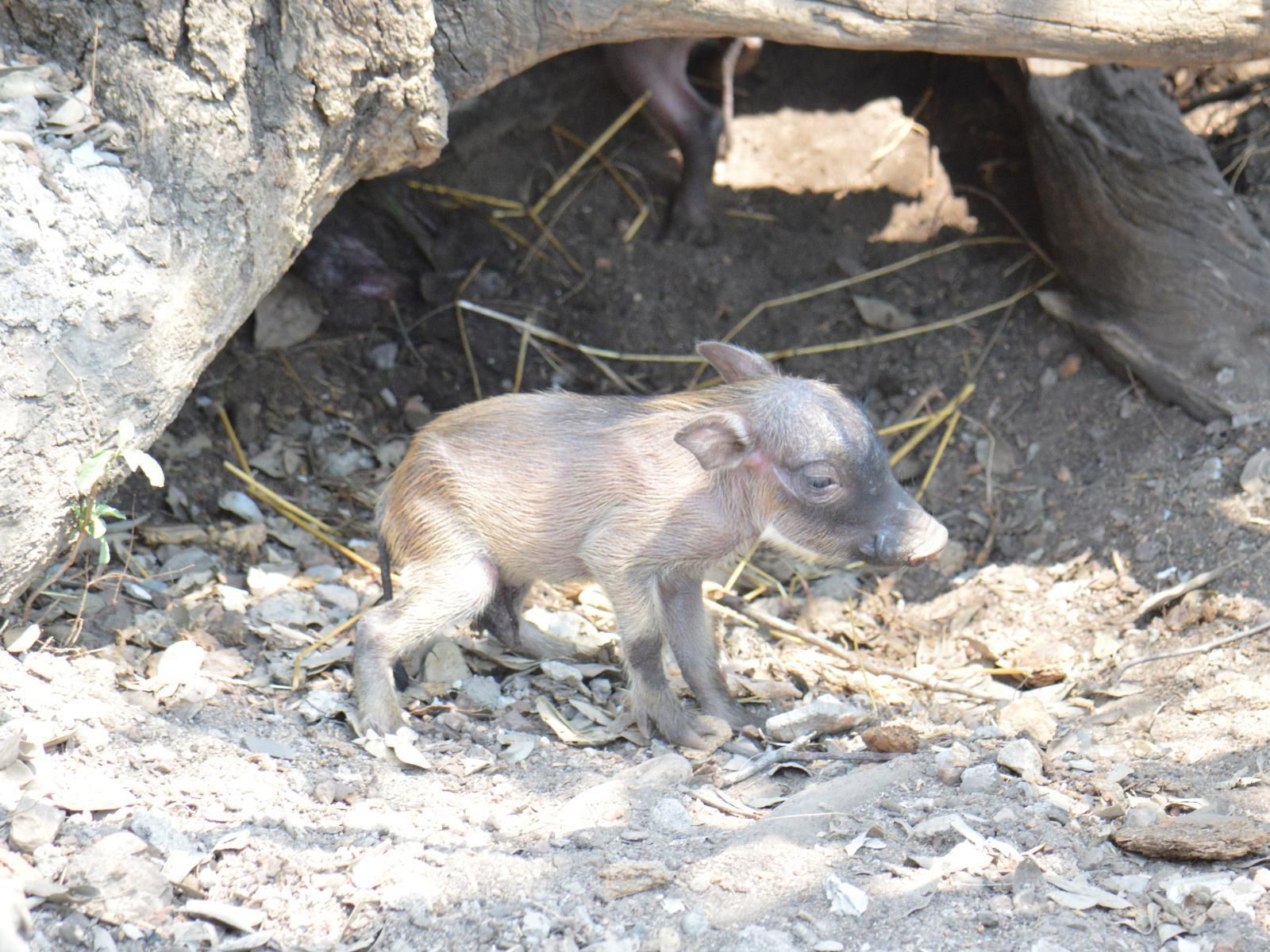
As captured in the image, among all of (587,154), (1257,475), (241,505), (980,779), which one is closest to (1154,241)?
(1257,475)

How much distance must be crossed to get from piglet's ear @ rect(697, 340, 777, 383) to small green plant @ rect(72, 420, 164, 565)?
189 cm

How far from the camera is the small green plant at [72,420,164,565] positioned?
355 centimetres

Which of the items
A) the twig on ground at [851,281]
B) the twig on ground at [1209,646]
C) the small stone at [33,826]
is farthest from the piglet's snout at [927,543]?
the small stone at [33,826]

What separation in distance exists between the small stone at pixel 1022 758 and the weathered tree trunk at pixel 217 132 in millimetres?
2354

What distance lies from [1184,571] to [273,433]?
3.77 m

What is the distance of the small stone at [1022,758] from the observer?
3686 mm

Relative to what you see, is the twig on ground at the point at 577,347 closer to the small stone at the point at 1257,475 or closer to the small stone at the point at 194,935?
the small stone at the point at 1257,475

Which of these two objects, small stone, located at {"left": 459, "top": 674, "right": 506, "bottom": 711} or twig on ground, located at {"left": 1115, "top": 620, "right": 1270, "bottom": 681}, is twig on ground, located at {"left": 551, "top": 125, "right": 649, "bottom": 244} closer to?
small stone, located at {"left": 459, "top": 674, "right": 506, "bottom": 711}

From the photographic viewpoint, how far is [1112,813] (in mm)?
3383

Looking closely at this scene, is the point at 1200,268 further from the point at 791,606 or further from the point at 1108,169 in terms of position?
the point at 791,606

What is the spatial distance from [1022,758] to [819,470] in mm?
1076

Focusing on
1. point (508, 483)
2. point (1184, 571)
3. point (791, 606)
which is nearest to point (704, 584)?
point (791, 606)

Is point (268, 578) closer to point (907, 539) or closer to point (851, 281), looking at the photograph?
point (907, 539)

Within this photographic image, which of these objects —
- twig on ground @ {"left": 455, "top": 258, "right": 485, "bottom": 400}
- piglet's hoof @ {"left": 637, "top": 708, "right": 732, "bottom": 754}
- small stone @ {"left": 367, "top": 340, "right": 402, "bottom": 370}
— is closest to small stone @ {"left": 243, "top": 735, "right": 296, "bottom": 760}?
piglet's hoof @ {"left": 637, "top": 708, "right": 732, "bottom": 754}
